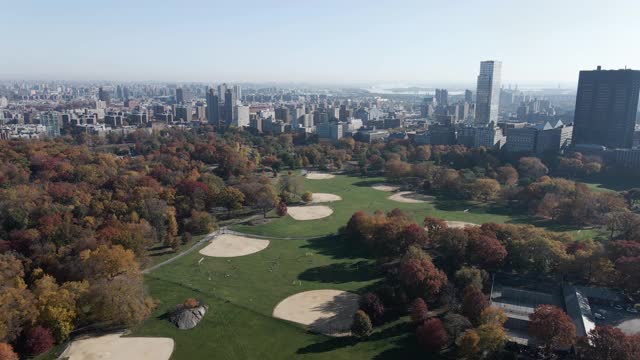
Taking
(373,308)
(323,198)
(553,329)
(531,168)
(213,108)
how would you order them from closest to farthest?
(553,329) → (373,308) → (323,198) → (531,168) → (213,108)

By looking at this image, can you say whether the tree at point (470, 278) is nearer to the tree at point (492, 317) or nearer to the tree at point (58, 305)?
the tree at point (492, 317)

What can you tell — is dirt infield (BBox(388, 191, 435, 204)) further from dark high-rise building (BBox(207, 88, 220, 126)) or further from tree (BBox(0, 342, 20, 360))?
dark high-rise building (BBox(207, 88, 220, 126))

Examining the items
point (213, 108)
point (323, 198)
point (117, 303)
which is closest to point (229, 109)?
point (213, 108)

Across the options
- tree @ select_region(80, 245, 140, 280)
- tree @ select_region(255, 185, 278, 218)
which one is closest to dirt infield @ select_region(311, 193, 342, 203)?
tree @ select_region(255, 185, 278, 218)

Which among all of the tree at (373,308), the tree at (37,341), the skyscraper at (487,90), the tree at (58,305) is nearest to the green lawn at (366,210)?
the tree at (373,308)

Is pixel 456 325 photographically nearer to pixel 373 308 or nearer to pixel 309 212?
pixel 373 308
